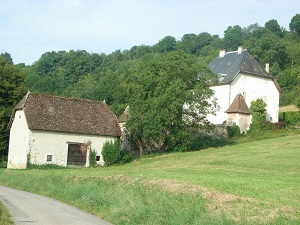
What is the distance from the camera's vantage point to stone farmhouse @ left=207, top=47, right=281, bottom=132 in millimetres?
57375

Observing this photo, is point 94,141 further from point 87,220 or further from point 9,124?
point 87,220

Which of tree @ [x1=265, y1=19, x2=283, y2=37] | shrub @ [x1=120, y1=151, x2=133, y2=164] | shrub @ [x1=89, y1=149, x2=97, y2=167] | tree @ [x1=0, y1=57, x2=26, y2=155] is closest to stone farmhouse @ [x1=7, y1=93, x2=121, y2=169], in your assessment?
shrub @ [x1=89, y1=149, x2=97, y2=167]

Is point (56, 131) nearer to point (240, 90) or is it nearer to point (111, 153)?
point (111, 153)

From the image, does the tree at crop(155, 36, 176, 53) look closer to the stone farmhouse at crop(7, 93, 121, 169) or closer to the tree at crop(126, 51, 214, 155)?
the stone farmhouse at crop(7, 93, 121, 169)

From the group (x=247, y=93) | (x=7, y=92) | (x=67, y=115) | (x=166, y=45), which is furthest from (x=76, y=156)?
(x=166, y=45)

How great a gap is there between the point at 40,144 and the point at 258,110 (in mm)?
27080

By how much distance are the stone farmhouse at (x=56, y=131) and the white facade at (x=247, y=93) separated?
15.4 m

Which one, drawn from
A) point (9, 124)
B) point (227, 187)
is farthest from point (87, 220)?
point (9, 124)

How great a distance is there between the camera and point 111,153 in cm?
4903

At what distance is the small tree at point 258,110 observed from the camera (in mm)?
58062

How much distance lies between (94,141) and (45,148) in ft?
16.8

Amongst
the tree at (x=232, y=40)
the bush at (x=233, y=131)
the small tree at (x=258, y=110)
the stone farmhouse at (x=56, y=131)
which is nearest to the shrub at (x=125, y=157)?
the stone farmhouse at (x=56, y=131)

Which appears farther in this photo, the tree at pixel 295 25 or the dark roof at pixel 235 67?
the tree at pixel 295 25

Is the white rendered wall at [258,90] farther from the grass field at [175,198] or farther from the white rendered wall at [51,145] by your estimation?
the grass field at [175,198]
